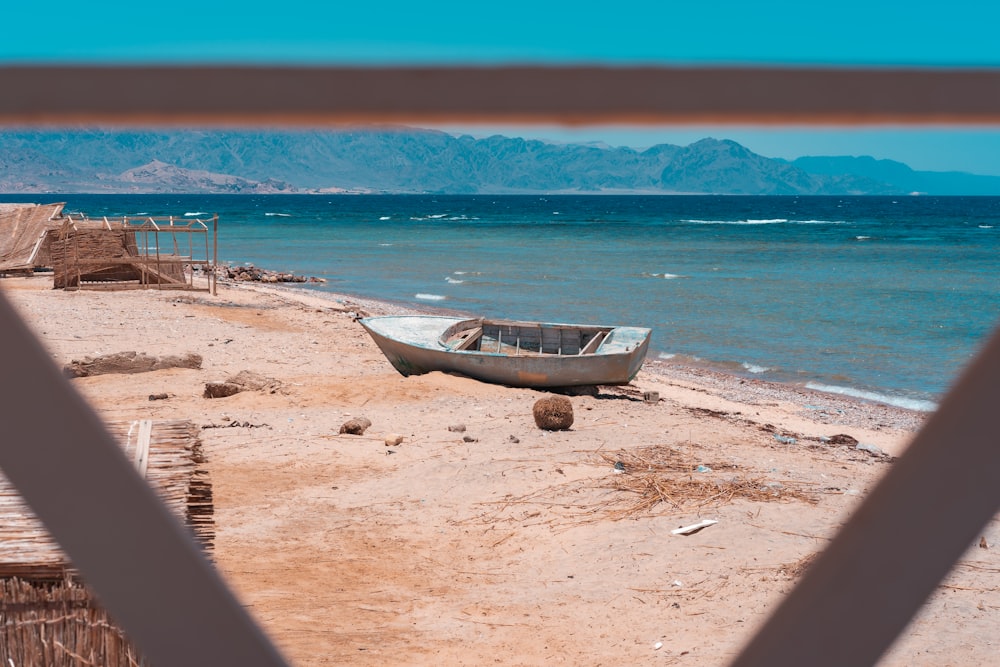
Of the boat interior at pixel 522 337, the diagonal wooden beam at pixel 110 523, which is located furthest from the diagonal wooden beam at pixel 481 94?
the boat interior at pixel 522 337

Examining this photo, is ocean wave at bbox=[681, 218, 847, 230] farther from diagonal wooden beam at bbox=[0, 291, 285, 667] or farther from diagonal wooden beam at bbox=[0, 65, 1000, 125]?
diagonal wooden beam at bbox=[0, 291, 285, 667]

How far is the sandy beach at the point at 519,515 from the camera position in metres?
5.24

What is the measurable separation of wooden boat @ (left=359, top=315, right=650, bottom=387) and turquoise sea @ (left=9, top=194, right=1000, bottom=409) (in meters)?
4.47

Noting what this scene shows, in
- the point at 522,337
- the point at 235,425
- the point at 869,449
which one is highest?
the point at 522,337

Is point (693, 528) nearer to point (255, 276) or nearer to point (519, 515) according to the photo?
point (519, 515)

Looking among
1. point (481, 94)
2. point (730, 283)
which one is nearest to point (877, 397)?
point (481, 94)

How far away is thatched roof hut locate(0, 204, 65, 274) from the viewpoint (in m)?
24.8

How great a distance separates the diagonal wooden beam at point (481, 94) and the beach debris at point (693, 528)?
6.15m

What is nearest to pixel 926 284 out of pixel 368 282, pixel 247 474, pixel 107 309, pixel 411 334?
pixel 368 282

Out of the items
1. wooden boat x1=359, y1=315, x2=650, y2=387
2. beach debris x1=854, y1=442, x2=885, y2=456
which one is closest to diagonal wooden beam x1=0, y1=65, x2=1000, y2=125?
beach debris x1=854, y1=442, x2=885, y2=456

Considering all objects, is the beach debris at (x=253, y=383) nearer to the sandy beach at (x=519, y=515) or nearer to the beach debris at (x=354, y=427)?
the sandy beach at (x=519, y=515)

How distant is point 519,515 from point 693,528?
1.40m

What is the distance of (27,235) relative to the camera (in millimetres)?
25703

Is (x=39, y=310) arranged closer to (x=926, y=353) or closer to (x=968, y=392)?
(x=926, y=353)
